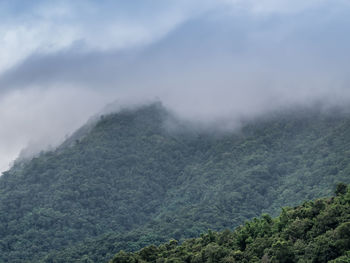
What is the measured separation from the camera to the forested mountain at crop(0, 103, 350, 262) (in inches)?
4464

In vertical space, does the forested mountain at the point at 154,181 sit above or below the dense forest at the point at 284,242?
above

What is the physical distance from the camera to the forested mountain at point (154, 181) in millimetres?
113375

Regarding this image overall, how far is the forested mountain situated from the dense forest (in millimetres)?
37146

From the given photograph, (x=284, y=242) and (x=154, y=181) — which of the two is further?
(x=154, y=181)

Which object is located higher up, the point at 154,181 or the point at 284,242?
the point at 154,181

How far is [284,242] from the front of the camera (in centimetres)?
5297

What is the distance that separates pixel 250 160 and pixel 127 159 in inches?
1183

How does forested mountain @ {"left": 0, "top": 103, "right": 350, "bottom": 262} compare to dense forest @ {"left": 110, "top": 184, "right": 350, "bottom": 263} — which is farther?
forested mountain @ {"left": 0, "top": 103, "right": 350, "bottom": 262}

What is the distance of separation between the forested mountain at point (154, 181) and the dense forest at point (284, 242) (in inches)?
1462

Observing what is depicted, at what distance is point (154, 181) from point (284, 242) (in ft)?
310

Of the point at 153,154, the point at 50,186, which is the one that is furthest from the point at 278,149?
the point at 50,186

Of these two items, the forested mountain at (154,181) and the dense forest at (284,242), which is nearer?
the dense forest at (284,242)

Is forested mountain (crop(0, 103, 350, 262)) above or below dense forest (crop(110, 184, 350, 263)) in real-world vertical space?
above

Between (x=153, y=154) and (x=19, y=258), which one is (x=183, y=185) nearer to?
(x=153, y=154)
